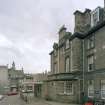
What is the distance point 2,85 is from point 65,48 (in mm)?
66986

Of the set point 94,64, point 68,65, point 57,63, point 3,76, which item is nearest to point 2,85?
point 3,76

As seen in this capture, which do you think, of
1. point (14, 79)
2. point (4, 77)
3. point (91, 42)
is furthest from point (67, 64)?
point (14, 79)

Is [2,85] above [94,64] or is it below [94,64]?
below

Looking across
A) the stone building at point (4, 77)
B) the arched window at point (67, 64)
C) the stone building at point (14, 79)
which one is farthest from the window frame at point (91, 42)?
the stone building at point (14, 79)

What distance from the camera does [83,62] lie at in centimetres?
3653

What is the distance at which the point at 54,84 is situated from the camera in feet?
127

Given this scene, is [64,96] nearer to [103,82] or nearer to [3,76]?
[103,82]

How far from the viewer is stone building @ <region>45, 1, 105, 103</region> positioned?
3183 cm

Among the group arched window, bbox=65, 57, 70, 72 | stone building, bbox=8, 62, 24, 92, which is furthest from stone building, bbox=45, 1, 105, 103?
stone building, bbox=8, 62, 24, 92

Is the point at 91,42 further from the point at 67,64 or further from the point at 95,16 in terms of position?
the point at 67,64

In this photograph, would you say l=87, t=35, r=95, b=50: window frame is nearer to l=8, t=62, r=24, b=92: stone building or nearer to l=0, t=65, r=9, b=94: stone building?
l=0, t=65, r=9, b=94: stone building

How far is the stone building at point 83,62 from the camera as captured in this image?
31828 mm

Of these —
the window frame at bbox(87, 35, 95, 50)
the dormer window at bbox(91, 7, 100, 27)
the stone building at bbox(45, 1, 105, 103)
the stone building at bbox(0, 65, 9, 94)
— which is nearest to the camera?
the stone building at bbox(45, 1, 105, 103)

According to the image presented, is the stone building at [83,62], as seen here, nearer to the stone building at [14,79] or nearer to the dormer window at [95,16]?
the dormer window at [95,16]
